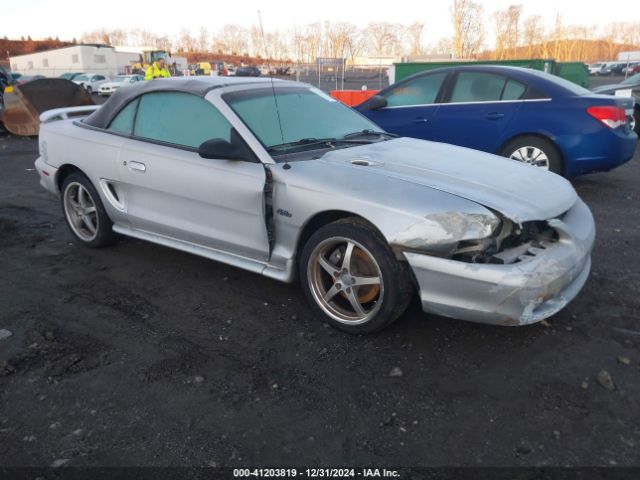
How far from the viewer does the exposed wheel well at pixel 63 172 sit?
4774mm

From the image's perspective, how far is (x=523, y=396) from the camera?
2662 mm

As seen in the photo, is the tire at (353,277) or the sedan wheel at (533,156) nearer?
the tire at (353,277)

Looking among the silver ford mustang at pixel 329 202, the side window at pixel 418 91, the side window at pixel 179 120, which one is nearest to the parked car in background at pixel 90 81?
the side window at pixel 418 91

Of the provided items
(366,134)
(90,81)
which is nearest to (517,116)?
(366,134)

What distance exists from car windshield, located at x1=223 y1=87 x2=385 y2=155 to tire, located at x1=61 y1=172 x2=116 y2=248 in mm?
1661

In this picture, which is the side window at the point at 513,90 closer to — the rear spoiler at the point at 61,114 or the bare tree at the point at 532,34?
the rear spoiler at the point at 61,114

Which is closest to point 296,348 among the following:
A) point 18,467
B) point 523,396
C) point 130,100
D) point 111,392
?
point 111,392

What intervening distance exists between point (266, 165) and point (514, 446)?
2150mm

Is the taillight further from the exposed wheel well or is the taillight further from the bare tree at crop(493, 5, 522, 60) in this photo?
the bare tree at crop(493, 5, 522, 60)

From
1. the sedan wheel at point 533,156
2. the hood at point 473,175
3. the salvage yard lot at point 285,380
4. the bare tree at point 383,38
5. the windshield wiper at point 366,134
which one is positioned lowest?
the salvage yard lot at point 285,380

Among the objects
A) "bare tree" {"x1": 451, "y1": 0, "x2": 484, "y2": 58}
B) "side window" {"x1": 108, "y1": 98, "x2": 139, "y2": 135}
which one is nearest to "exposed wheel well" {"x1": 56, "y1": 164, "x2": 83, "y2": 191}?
"side window" {"x1": 108, "y1": 98, "x2": 139, "y2": 135}

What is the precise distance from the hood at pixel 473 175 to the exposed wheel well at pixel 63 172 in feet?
8.50

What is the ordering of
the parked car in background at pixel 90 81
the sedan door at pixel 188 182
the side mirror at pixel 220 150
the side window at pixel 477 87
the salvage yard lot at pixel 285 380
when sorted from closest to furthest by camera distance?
the salvage yard lot at pixel 285 380 → the side mirror at pixel 220 150 → the sedan door at pixel 188 182 → the side window at pixel 477 87 → the parked car in background at pixel 90 81

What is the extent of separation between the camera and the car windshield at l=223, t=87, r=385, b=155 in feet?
12.1
